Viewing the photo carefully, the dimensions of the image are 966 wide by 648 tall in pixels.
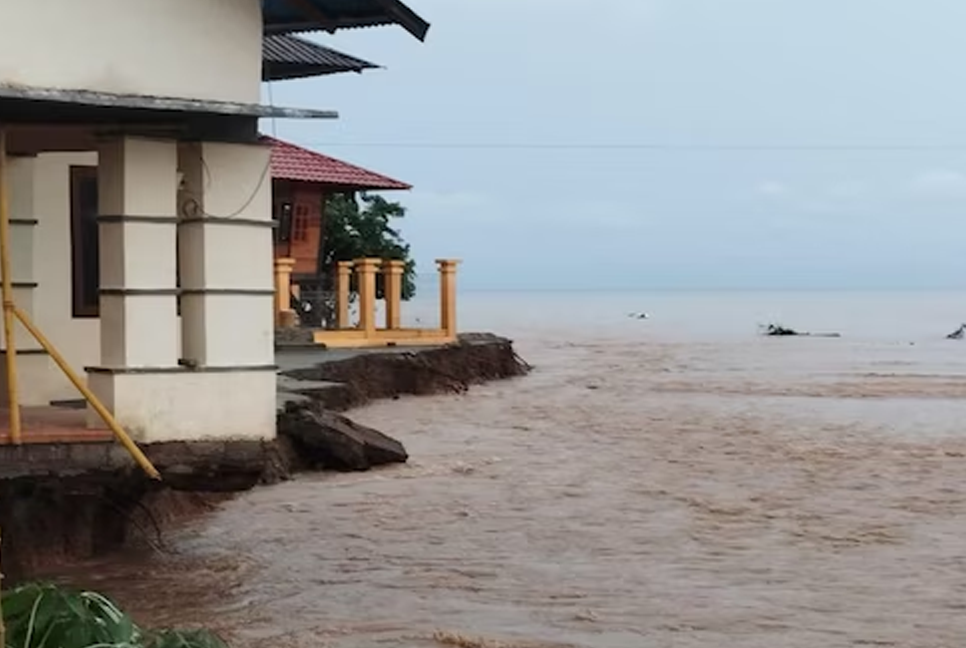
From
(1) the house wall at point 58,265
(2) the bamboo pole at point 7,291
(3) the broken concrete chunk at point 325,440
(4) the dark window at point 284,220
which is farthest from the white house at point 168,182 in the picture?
(4) the dark window at point 284,220

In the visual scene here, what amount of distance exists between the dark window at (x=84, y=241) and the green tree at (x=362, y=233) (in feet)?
58.4

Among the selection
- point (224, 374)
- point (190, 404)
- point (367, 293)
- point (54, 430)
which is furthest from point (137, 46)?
point (367, 293)

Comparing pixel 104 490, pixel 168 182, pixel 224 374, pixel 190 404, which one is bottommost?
pixel 104 490

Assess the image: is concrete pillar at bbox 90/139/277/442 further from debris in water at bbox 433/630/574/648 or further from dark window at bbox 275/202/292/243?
dark window at bbox 275/202/292/243

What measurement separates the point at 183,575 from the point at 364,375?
12.6m

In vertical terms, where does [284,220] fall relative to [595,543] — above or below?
above

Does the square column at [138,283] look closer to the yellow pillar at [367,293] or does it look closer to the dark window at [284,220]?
the yellow pillar at [367,293]

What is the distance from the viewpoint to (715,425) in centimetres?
2245

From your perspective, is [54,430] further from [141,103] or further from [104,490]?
[141,103]

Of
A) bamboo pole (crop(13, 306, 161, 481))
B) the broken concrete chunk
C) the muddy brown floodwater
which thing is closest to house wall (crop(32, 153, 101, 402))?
the muddy brown floodwater

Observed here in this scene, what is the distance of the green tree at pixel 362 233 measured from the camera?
32344 mm

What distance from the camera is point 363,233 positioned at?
3319 cm

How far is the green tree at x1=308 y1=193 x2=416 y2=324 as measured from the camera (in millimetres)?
32344

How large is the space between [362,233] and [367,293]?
661 centimetres
